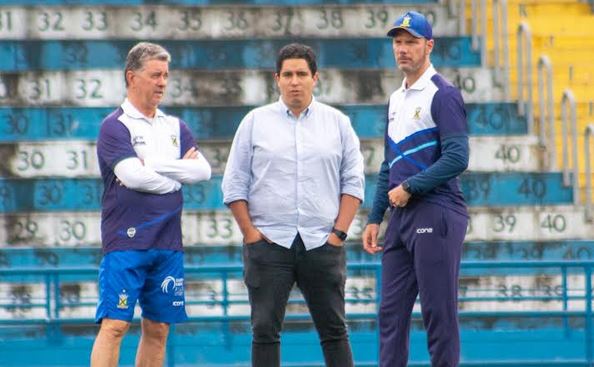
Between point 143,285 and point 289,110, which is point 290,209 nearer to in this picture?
point 289,110

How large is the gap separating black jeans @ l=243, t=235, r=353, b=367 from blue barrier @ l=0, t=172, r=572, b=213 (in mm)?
4914

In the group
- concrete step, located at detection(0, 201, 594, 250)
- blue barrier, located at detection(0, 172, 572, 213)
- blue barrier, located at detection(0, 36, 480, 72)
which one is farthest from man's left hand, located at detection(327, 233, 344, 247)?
blue barrier, located at detection(0, 36, 480, 72)

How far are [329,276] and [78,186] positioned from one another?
17.1ft

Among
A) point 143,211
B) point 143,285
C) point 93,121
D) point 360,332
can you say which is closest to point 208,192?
point 93,121

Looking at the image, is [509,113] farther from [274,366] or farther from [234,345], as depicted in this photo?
[274,366]

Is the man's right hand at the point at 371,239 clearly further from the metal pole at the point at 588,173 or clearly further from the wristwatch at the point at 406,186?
the metal pole at the point at 588,173

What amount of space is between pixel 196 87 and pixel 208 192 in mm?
1196

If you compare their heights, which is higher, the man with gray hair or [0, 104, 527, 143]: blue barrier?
[0, 104, 527, 143]: blue barrier

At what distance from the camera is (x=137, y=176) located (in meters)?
9.41

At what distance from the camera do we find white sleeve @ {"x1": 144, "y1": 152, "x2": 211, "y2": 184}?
31.3 ft

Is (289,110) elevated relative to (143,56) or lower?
lower

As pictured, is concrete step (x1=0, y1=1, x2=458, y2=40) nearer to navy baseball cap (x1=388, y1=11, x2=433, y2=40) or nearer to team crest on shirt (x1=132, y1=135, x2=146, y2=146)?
team crest on shirt (x1=132, y1=135, x2=146, y2=146)

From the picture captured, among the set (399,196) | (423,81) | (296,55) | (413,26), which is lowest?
(399,196)

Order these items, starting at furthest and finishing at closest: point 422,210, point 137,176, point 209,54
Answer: point 209,54
point 137,176
point 422,210
